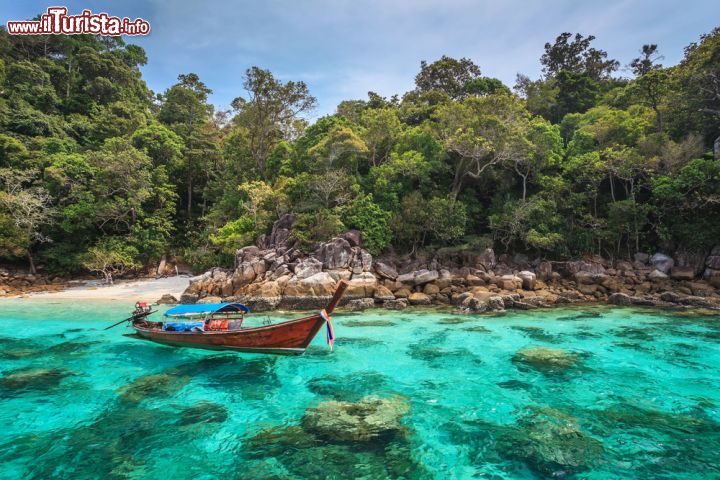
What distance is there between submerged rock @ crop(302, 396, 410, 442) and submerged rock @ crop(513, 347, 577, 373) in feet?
14.3

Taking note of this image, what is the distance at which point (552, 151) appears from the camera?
2477 cm

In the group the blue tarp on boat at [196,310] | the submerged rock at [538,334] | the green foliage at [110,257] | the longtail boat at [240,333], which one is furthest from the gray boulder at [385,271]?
the green foliage at [110,257]

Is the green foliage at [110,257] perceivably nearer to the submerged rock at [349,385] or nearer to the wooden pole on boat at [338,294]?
the wooden pole on boat at [338,294]


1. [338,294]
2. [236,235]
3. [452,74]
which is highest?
[452,74]

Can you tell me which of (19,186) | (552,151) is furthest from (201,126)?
(552,151)

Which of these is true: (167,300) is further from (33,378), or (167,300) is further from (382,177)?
(382,177)

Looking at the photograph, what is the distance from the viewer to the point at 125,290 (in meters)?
22.9

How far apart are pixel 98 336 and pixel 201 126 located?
3369 centimetres

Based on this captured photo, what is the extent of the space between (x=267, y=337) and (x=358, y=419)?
159 inches

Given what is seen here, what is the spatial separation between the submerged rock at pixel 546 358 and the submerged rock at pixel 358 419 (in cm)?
437

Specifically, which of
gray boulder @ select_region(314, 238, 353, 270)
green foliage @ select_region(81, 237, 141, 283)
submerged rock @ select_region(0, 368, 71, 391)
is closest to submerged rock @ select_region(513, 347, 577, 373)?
gray boulder @ select_region(314, 238, 353, 270)

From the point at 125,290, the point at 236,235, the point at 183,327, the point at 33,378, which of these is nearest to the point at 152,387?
the point at 183,327

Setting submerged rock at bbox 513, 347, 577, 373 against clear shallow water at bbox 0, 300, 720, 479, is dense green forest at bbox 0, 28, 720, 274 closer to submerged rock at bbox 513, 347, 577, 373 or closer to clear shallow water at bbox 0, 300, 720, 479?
clear shallow water at bbox 0, 300, 720, 479

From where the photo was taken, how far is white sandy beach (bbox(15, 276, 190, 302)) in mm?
21078
